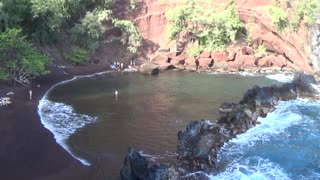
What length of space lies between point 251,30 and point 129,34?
1801 cm

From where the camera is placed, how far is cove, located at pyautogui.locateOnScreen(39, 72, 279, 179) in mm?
26906

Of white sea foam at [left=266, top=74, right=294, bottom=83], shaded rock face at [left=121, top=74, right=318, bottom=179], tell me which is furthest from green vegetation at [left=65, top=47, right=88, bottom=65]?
shaded rock face at [left=121, top=74, right=318, bottom=179]

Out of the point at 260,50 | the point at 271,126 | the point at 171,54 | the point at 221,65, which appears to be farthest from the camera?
the point at 260,50

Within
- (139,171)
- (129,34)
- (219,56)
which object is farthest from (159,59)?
(139,171)

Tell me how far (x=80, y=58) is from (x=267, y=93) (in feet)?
89.4

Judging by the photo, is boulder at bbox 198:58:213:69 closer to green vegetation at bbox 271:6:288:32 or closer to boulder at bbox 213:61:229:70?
boulder at bbox 213:61:229:70

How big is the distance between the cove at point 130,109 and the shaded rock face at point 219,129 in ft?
4.65

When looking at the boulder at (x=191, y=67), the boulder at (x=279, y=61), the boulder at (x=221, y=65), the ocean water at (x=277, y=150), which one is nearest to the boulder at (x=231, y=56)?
the boulder at (x=221, y=65)

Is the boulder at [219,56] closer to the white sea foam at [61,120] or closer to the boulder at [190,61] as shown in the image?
the boulder at [190,61]

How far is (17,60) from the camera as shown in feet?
141

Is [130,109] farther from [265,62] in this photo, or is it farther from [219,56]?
[265,62]

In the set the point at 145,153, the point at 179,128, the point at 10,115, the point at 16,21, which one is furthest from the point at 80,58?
the point at 145,153

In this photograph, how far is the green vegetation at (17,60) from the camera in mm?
41250

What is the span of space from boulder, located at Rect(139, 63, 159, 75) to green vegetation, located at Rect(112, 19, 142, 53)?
6.29 metres
